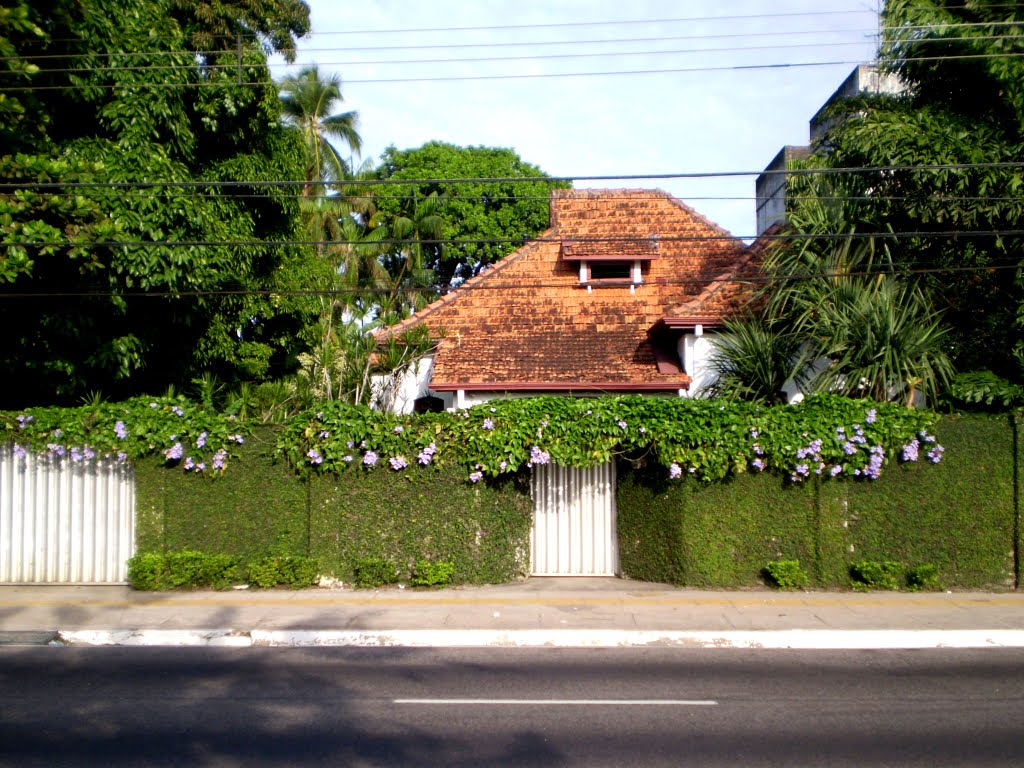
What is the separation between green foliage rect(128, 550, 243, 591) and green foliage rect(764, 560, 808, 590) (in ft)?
25.1

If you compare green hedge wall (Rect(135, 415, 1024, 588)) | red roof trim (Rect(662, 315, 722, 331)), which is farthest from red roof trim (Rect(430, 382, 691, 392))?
green hedge wall (Rect(135, 415, 1024, 588))

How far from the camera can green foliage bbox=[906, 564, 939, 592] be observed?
40.5 feet

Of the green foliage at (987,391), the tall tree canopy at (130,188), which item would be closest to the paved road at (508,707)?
the green foliage at (987,391)

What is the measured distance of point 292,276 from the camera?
59.2ft

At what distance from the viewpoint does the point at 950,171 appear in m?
13.3

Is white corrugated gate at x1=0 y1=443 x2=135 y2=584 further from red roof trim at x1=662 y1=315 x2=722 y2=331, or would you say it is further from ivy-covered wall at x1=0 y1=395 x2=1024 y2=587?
red roof trim at x1=662 y1=315 x2=722 y2=331

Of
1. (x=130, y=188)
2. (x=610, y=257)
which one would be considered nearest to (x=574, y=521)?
(x=610, y=257)

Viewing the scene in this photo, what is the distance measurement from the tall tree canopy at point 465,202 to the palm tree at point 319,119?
3.15 m

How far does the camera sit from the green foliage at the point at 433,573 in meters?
12.6

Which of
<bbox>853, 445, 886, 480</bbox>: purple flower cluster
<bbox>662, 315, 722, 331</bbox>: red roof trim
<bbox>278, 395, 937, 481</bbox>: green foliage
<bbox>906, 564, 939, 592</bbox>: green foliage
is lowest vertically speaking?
<bbox>906, 564, 939, 592</bbox>: green foliage

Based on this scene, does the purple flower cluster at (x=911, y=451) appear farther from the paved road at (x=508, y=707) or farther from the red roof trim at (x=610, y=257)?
the red roof trim at (x=610, y=257)

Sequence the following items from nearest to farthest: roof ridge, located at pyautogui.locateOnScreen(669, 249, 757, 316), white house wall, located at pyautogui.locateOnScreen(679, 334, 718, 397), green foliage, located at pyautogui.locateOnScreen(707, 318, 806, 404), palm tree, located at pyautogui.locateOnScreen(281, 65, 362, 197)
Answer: green foliage, located at pyautogui.locateOnScreen(707, 318, 806, 404)
white house wall, located at pyautogui.locateOnScreen(679, 334, 718, 397)
roof ridge, located at pyautogui.locateOnScreen(669, 249, 757, 316)
palm tree, located at pyautogui.locateOnScreen(281, 65, 362, 197)

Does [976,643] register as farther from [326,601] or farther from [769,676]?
[326,601]

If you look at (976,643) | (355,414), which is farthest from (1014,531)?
(355,414)
